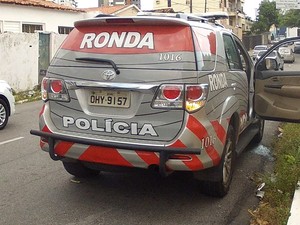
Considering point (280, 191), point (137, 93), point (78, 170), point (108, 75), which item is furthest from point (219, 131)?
point (78, 170)

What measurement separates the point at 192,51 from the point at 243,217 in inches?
68.3

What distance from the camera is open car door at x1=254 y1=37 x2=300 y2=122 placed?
533 centimetres

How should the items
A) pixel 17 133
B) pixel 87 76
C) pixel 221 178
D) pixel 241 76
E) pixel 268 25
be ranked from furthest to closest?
pixel 268 25
pixel 17 133
pixel 241 76
pixel 221 178
pixel 87 76

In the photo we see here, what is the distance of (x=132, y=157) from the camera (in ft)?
12.2

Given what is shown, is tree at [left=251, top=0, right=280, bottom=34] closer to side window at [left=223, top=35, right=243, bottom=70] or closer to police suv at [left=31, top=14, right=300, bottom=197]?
side window at [left=223, top=35, right=243, bottom=70]

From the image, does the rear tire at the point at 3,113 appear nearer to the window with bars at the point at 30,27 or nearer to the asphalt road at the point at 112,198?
the asphalt road at the point at 112,198

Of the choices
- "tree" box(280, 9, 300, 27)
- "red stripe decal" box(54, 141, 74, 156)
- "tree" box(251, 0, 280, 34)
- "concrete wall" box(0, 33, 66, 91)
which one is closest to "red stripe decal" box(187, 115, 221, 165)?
"red stripe decal" box(54, 141, 74, 156)

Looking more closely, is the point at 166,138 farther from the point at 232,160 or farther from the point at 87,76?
the point at 232,160

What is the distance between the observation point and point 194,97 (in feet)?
12.0

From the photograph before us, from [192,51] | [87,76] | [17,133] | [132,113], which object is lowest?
[17,133]

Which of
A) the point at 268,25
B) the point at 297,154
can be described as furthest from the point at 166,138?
the point at 268,25

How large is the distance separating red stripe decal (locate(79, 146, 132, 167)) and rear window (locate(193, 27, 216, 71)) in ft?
3.62

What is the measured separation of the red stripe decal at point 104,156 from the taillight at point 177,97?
0.58m

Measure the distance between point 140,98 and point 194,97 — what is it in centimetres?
49
